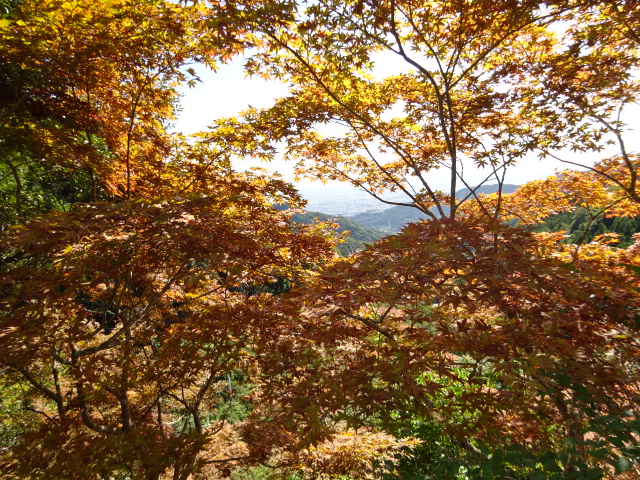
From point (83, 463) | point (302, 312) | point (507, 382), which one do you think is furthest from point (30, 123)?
point (507, 382)

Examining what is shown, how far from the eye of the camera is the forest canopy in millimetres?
2227

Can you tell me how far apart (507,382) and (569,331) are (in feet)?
3.48

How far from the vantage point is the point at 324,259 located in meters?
4.28

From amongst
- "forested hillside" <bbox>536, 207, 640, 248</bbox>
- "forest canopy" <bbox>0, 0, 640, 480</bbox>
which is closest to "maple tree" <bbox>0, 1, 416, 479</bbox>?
"forest canopy" <bbox>0, 0, 640, 480</bbox>

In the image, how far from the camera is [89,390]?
3.76 meters

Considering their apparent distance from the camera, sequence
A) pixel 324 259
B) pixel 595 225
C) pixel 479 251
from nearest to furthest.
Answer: pixel 479 251 → pixel 324 259 → pixel 595 225

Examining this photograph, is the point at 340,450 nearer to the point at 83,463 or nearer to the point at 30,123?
the point at 83,463

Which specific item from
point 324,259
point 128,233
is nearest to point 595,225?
point 324,259

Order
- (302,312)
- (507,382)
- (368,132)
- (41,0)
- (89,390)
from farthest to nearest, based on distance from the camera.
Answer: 1. (368,132)
2. (89,390)
3. (302,312)
4. (41,0)
5. (507,382)

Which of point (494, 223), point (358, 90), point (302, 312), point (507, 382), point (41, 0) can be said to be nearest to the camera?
point (507, 382)

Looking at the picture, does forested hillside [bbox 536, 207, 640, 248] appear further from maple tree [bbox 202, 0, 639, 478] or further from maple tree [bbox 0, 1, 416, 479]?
maple tree [bbox 0, 1, 416, 479]

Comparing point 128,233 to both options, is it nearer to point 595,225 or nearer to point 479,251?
point 479,251

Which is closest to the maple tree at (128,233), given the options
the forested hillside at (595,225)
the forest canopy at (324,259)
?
the forest canopy at (324,259)

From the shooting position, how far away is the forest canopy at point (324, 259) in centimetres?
223
